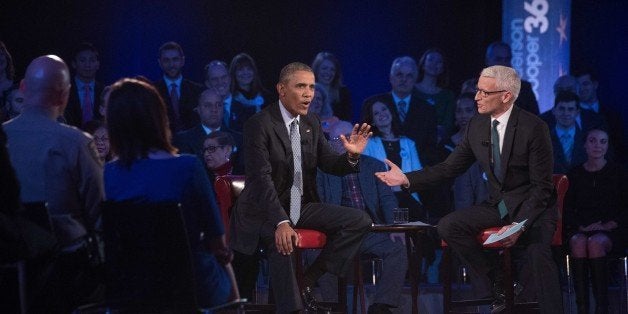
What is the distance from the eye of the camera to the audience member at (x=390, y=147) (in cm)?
752

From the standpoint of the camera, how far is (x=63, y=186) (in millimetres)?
3654

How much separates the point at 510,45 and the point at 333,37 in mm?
1900

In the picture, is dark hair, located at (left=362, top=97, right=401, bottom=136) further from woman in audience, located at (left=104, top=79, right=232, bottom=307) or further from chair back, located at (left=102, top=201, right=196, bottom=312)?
chair back, located at (left=102, top=201, right=196, bottom=312)

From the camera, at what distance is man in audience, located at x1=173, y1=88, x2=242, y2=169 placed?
753 centimetres

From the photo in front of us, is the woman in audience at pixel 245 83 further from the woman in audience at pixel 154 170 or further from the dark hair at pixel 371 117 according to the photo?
the woman in audience at pixel 154 170

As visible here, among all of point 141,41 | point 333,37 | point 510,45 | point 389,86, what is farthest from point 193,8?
point 510,45

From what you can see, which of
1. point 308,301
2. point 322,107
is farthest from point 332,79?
point 308,301

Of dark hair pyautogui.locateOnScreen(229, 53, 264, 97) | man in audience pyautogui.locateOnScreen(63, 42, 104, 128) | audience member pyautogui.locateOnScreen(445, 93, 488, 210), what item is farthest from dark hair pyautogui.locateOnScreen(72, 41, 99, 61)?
audience member pyautogui.locateOnScreen(445, 93, 488, 210)

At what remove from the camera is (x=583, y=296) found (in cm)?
632

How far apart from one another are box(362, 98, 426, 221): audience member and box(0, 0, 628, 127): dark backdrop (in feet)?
6.55

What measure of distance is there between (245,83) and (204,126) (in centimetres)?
77

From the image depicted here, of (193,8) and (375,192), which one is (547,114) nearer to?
(375,192)

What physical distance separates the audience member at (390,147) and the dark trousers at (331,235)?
212 centimetres

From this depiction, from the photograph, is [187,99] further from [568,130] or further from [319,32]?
[568,130]
